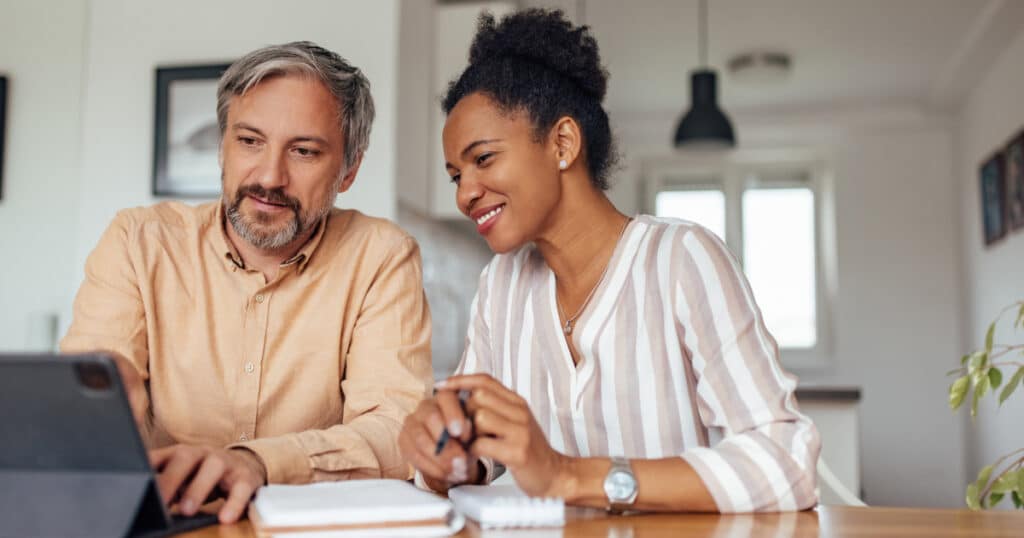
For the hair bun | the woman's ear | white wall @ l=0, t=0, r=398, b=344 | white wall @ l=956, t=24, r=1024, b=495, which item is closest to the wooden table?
the woman's ear

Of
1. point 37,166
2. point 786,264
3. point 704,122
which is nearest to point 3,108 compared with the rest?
point 37,166

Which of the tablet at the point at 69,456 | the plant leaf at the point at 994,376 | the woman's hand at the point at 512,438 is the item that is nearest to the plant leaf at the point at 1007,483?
Answer: the plant leaf at the point at 994,376

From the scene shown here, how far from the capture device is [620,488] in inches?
39.2

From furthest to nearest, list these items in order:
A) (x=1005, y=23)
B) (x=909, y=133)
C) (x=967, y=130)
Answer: (x=909, y=133) → (x=967, y=130) → (x=1005, y=23)

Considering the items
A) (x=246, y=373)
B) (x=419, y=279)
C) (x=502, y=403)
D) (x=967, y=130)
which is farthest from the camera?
(x=967, y=130)

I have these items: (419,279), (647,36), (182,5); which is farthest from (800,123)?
(419,279)

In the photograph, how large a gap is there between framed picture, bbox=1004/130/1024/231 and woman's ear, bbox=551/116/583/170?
3.98 m

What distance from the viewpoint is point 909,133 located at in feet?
22.1

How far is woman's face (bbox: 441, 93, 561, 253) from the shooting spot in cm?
137

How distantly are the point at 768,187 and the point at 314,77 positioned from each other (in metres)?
6.38

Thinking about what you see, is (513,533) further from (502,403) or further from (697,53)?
(697,53)

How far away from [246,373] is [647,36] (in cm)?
431

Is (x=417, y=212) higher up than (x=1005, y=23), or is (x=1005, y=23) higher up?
(x=1005, y=23)

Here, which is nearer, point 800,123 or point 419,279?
point 419,279
